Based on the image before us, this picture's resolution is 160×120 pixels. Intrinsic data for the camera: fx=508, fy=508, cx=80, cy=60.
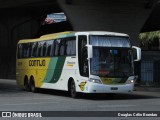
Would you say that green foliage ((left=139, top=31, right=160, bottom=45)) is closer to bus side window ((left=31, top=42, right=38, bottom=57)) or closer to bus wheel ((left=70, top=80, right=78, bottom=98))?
bus side window ((left=31, top=42, right=38, bottom=57))

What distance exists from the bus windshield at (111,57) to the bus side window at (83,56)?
1.19 feet

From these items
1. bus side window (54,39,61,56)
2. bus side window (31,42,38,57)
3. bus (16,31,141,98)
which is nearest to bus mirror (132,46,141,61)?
bus (16,31,141,98)

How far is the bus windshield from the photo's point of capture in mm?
22719

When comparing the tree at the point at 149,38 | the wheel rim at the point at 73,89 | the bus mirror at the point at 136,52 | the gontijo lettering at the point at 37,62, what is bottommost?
the wheel rim at the point at 73,89

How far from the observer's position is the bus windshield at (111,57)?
2272cm

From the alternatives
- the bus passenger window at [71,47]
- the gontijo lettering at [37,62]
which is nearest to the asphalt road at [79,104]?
the gontijo lettering at [37,62]

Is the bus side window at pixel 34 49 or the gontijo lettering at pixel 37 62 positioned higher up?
the bus side window at pixel 34 49

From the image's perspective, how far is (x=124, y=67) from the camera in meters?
23.3

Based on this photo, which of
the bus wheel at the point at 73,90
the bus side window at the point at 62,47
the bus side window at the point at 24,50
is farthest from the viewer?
the bus side window at the point at 24,50

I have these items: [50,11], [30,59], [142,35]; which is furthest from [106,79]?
[142,35]

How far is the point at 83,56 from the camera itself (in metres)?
23.0

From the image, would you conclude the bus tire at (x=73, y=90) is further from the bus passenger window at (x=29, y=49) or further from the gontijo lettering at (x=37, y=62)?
the bus passenger window at (x=29, y=49)

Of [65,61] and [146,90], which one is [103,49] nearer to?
[65,61]

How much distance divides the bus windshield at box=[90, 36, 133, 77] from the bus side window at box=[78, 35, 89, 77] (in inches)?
14.2
